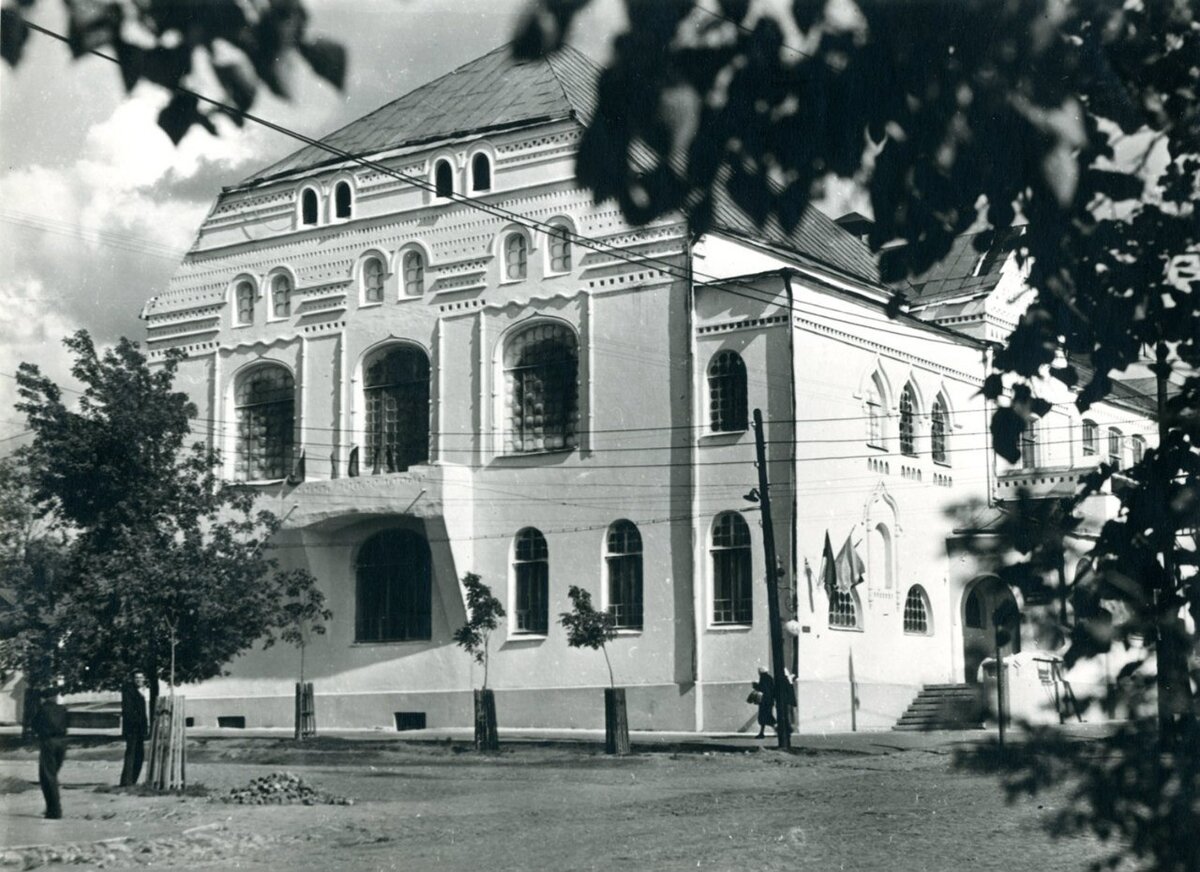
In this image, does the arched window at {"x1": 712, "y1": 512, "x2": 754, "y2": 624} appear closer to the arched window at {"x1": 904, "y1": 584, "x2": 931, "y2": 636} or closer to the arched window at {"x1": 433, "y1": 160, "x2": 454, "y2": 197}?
the arched window at {"x1": 904, "y1": 584, "x2": 931, "y2": 636}

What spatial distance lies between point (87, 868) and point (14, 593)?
2.48 metres

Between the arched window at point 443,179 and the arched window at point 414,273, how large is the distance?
0.71 metres

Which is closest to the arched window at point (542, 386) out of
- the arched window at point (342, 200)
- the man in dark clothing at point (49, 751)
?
the arched window at point (342, 200)

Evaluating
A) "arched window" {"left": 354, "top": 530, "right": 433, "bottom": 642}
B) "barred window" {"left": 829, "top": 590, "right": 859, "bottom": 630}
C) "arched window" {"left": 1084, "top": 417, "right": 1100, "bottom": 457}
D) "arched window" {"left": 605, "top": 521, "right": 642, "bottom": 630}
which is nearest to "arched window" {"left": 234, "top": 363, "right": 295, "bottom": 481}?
"arched window" {"left": 354, "top": 530, "right": 433, "bottom": 642}

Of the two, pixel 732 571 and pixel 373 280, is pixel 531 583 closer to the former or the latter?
pixel 373 280

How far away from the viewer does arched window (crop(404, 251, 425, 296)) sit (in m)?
12.4

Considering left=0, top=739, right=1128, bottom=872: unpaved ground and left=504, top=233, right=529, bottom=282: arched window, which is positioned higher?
left=504, top=233, right=529, bottom=282: arched window

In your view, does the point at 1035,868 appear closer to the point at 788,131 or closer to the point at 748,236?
the point at 748,236

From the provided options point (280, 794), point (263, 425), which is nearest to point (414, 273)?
point (263, 425)

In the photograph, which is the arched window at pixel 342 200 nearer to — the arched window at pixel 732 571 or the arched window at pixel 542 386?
the arched window at pixel 542 386

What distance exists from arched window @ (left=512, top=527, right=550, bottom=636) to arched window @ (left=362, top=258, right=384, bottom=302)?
7.88ft

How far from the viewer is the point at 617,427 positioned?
12.3 meters

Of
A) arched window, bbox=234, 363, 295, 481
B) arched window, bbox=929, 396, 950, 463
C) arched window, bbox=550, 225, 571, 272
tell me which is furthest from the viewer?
Answer: arched window, bbox=234, 363, 295, 481

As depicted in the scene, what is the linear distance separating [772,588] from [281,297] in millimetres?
6037
